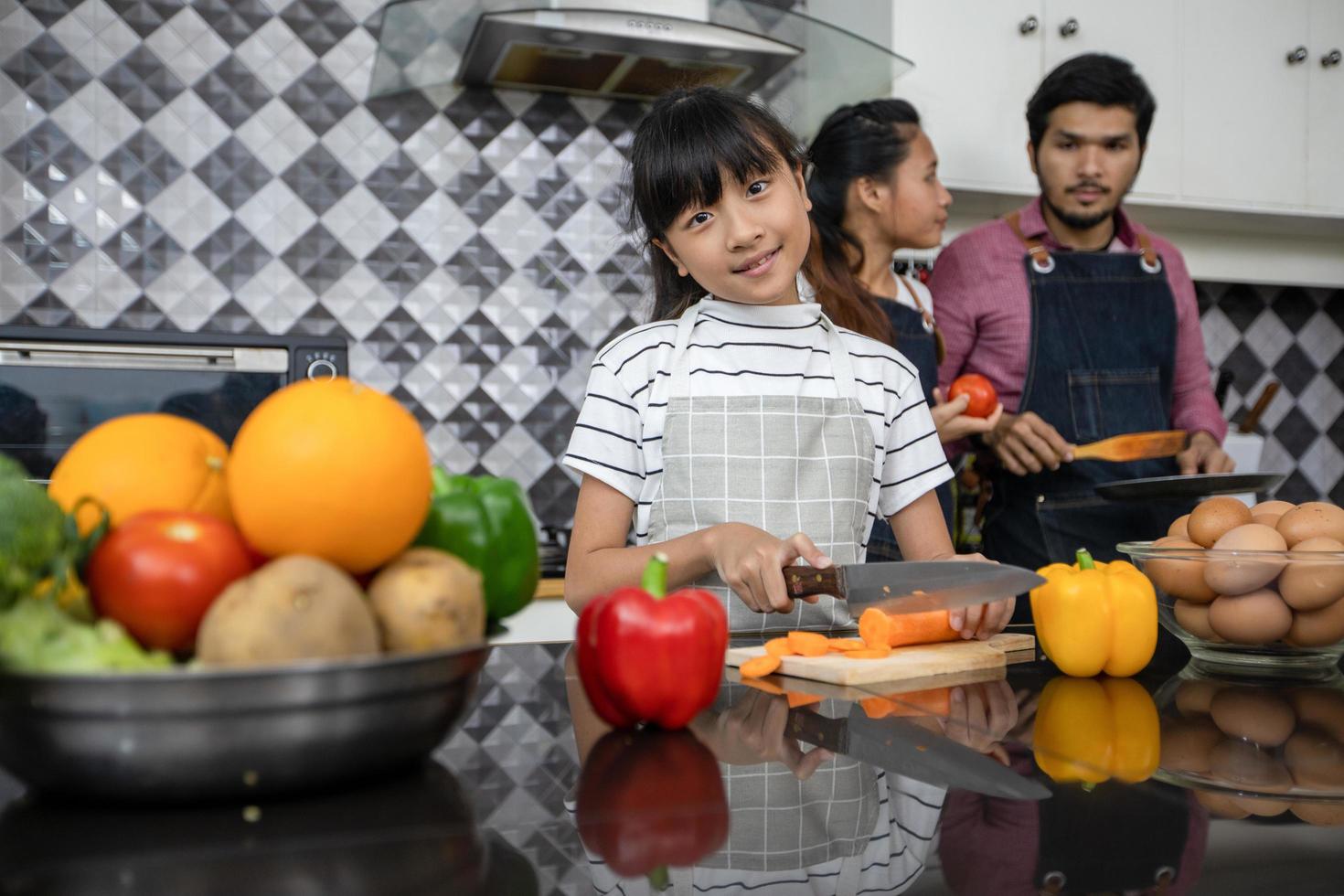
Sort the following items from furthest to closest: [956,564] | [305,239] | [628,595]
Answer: [305,239]
[956,564]
[628,595]

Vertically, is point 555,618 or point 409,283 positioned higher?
point 409,283

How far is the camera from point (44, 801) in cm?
48

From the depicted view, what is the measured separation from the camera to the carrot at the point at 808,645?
84 centimetres

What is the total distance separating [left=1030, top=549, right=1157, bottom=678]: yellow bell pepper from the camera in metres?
0.82

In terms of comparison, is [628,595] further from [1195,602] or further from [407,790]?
[1195,602]

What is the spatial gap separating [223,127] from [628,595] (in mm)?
1994

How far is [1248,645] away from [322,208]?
1978 millimetres

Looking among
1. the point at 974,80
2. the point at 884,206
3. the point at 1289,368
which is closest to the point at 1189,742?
the point at 884,206

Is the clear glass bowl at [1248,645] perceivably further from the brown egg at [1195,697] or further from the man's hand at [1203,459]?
the man's hand at [1203,459]

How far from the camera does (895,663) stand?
32.2 inches

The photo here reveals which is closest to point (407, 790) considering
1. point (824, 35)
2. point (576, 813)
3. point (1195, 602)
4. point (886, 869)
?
point (576, 813)

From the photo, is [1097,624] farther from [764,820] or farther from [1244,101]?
[1244,101]

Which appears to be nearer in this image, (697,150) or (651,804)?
(651,804)

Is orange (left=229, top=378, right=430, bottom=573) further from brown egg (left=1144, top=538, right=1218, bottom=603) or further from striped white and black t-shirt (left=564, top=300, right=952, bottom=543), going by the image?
striped white and black t-shirt (left=564, top=300, right=952, bottom=543)
